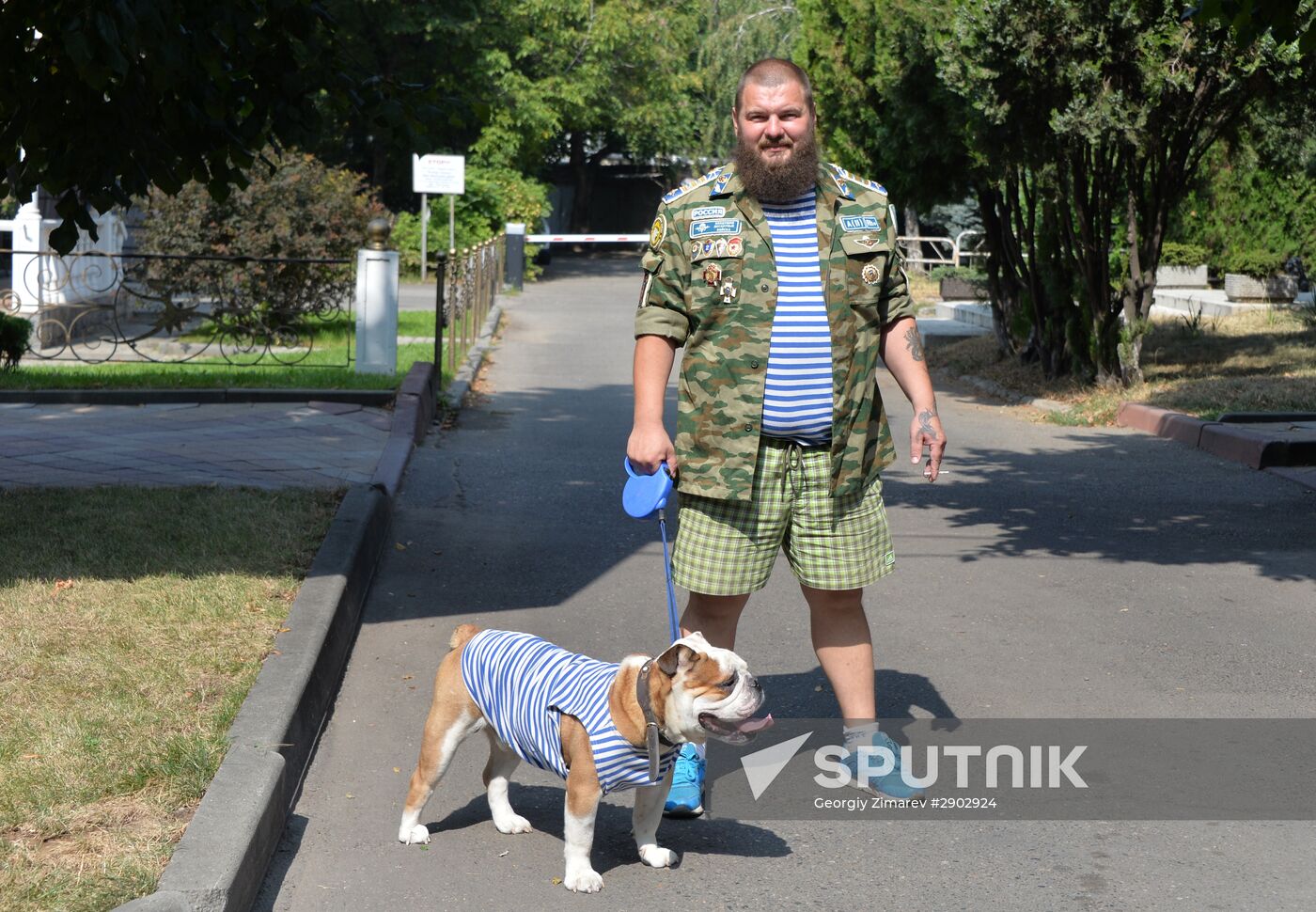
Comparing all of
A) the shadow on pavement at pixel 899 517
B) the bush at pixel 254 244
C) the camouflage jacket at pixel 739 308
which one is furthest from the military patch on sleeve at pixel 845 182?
the bush at pixel 254 244

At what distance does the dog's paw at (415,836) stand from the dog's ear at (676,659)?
101 centimetres

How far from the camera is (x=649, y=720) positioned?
146 inches

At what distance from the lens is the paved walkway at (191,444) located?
8.91 metres

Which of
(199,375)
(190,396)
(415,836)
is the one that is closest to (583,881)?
(415,836)

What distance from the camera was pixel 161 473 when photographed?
29.4ft

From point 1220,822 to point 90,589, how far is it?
4.25 metres

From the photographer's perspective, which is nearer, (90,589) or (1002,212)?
(90,589)

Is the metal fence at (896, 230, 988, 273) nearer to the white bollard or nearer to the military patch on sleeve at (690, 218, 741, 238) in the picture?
the white bollard

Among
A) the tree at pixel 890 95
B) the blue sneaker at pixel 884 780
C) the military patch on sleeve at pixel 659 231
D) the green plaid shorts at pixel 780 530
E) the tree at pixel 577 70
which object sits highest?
the tree at pixel 577 70

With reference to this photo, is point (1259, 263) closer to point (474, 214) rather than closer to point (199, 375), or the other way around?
point (199, 375)

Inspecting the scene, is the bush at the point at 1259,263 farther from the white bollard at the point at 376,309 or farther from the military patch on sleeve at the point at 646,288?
the military patch on sleeve at the point at 646,288

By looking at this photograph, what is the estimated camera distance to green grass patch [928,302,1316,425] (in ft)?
44.2

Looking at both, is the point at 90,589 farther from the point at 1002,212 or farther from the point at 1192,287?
the point at 1192,287

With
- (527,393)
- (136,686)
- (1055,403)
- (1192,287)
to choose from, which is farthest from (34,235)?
(1192,287)
